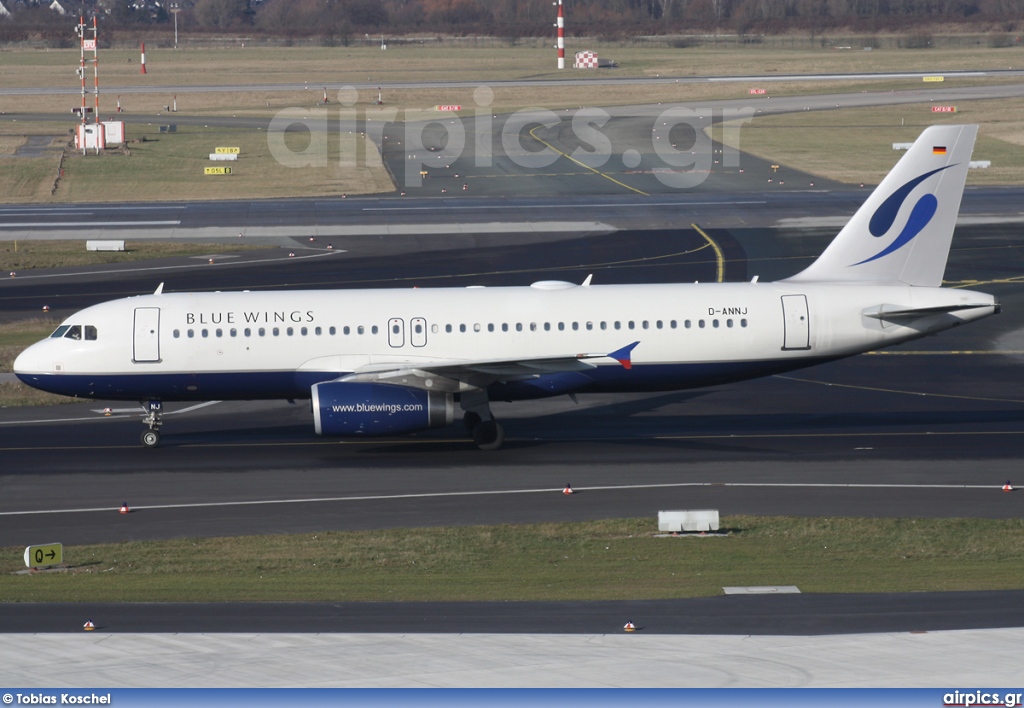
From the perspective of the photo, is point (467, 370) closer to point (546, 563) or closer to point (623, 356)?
point (623, 356)

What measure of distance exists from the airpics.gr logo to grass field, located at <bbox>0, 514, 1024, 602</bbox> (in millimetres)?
10758

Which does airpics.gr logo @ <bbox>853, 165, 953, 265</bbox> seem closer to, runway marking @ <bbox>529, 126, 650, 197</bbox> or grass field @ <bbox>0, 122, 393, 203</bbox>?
runway marking @ <bbox>529, 126, 650, 197</bbox>

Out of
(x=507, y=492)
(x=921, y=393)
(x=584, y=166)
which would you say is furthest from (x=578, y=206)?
(x=507, y=492)

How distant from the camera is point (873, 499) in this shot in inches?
1163

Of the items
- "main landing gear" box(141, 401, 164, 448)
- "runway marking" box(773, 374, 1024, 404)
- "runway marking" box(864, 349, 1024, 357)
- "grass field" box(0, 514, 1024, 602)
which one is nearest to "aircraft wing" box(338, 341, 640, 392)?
"main landing gear" box(141, 401, 164, 448)

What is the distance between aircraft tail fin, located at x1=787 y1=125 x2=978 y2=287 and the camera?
36000mm

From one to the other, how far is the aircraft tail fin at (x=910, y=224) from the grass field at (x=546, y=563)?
10.3m

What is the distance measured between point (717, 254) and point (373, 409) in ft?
111

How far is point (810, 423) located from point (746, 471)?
589 centimetres

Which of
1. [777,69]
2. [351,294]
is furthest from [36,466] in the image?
[777,69]

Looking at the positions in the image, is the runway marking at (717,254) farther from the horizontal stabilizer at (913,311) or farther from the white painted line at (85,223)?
the white painted line at (85,223)

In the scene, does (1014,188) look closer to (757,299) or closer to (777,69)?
(757,299)

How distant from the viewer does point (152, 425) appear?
35531 mm

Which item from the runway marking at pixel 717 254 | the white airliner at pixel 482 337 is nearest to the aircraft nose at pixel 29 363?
the white airliner at pixel 482 337
